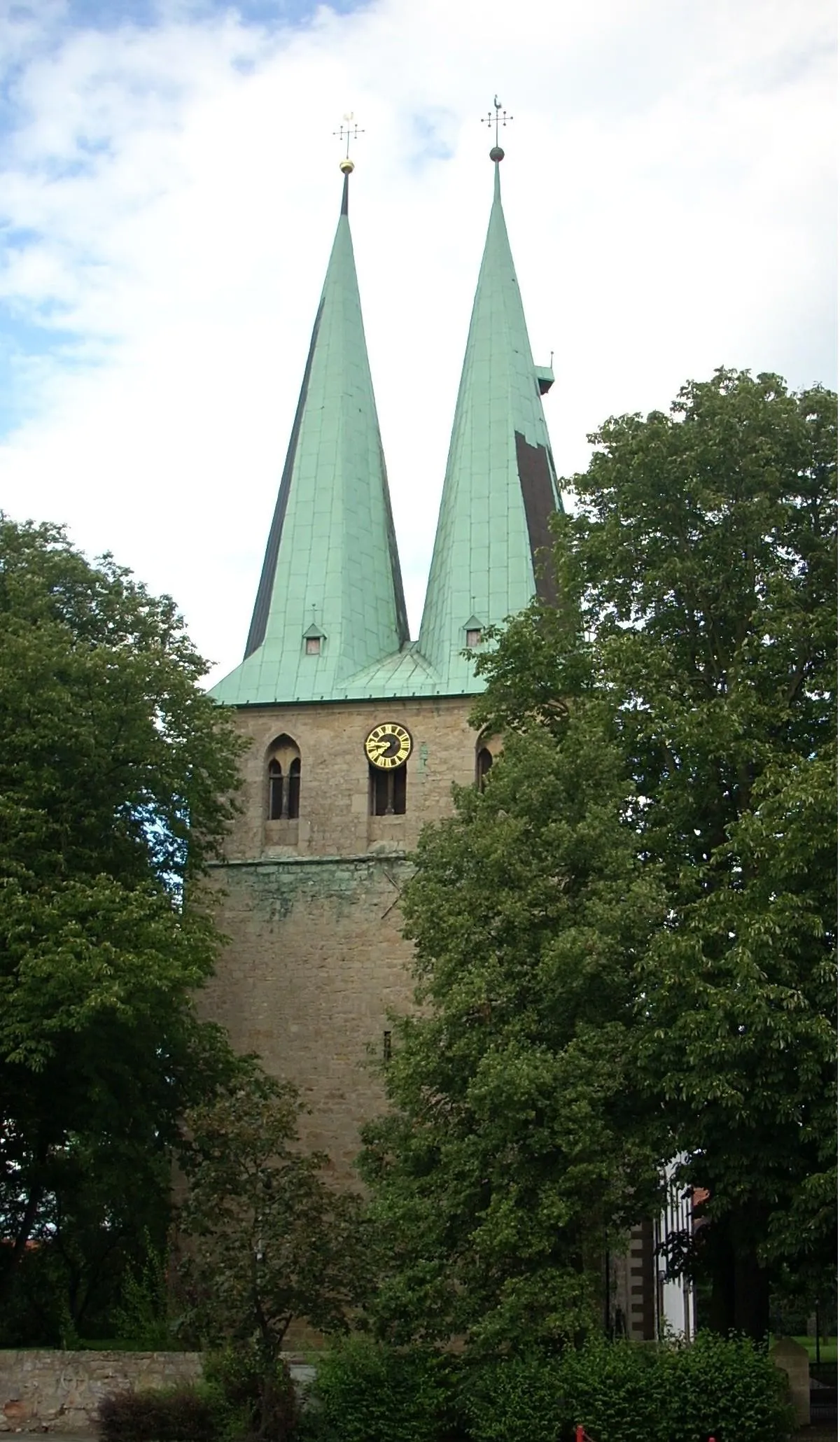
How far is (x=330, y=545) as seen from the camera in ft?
119

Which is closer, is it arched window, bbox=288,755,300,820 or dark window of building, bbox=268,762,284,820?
arched window, bbox=288,755,300,820

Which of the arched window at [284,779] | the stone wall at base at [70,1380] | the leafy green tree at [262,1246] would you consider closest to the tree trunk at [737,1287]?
the leafy green tree at [262,1246]

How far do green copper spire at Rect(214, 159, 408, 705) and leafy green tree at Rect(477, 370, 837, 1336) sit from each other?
9.55 meters

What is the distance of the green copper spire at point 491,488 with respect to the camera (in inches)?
1378

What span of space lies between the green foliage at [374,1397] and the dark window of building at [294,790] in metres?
15.7

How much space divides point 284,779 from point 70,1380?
15436 mm

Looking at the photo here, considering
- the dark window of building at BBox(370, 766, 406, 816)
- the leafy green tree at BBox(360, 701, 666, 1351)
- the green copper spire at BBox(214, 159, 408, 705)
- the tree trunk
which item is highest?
the green copper spire at BBox(214, 159, 408, 705)

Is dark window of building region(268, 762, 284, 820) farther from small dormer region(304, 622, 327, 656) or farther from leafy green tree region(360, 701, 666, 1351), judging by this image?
leafy green tree region(360, 701, 666, 1351)

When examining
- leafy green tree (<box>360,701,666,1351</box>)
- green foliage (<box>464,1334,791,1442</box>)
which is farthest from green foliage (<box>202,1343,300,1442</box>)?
green foliage (<box>464,1334,791,1442</box>)

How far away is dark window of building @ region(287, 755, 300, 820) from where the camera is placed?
34.4m

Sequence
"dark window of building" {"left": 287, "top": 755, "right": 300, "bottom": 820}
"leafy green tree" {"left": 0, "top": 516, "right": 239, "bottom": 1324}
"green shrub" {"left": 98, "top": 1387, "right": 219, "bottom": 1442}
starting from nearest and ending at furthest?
"green shrub" {"left": 98, "top": 1387, "right": 219, "bottom": 1442}, "leafy green tree" {"left": 0, "top": 516, "right": 239, "bottom": 1324}, "dark window of building" {"left": 287, "top": 755, "right": 300, "bottom": 820}

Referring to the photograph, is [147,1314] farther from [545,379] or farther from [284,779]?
[545,379]

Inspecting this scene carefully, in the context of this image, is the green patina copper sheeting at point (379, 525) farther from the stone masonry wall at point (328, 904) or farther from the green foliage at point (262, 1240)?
the green foliage at point (262, 1240)

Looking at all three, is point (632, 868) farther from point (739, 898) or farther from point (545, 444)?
point (545, 444)
